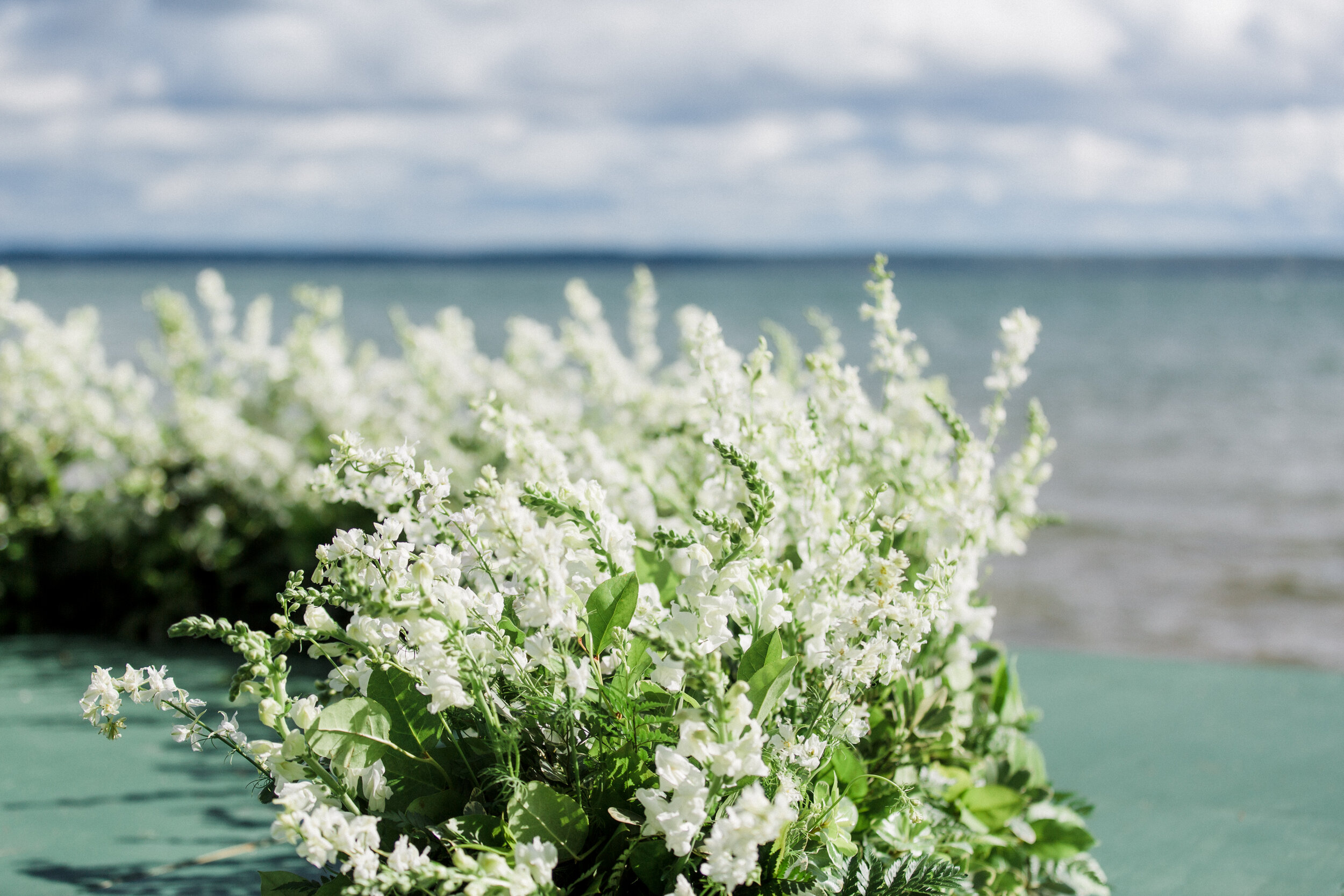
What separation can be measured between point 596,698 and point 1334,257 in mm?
107722

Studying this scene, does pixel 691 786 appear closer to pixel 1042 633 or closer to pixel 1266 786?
pixel 1266 786

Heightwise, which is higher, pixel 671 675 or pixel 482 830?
pixel 671 675

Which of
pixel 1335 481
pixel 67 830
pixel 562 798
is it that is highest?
pixel 1335 481

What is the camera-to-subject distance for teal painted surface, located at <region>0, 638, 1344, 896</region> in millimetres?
1886

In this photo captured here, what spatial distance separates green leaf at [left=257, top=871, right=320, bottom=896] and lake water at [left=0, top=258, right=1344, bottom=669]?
1.41m

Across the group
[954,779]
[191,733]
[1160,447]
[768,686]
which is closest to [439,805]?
[191,733]

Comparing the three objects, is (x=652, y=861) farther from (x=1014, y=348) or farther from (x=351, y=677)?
(x=1014, y=348)

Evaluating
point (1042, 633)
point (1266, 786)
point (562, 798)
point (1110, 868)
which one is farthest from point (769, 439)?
point (1042, 633)

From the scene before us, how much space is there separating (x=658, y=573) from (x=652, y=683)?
11.3 inches

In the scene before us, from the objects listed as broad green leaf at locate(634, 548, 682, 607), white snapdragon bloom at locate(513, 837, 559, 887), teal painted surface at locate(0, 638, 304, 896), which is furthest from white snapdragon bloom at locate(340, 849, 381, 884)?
teal painted surface at locate(0, 638, 304, 896)

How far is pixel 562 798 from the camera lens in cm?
118

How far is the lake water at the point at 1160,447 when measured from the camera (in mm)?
5656

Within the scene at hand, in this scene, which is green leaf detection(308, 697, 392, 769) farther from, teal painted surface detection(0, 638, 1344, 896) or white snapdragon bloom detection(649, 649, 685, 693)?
teal painted surface detection(0, 638, 1344, 896)

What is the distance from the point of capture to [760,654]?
1.24 meters
